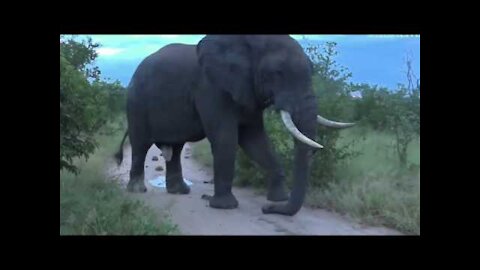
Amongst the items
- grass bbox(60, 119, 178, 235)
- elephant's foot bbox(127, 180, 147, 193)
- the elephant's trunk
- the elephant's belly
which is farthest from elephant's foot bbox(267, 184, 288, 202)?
elephant's foot bbox(127, 180, 147, 193)

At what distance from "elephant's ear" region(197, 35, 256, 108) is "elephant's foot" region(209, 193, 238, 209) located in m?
1.15

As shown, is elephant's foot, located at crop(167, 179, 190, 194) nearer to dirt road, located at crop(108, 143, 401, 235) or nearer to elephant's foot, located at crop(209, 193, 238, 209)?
dirt road, located at crop(108, 143, 401, 235)

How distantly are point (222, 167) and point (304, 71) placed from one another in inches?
61.8

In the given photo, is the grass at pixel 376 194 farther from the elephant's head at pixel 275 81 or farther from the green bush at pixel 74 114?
the green bush at pixel 74 114

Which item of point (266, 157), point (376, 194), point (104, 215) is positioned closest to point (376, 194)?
point (376, 194)

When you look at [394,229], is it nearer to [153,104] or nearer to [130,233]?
[130,233]

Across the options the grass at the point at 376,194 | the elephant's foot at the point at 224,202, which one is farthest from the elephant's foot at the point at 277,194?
the elephant's foot at the point at 224,202

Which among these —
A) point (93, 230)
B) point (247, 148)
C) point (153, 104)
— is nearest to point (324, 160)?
point (247, 148)

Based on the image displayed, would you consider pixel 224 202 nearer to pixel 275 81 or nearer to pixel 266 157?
pixel 266 157

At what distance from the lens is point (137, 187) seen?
9.55m

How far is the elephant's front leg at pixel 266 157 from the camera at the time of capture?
8531mm

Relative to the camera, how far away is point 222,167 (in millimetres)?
8062

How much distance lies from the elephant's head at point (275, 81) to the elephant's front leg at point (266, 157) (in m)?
0.58

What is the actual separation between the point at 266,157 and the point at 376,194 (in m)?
1.47
